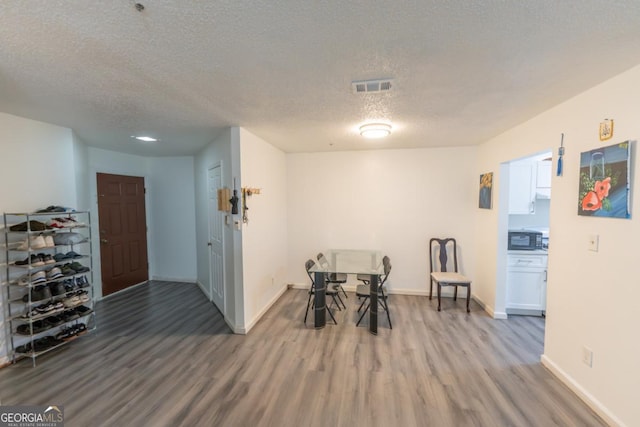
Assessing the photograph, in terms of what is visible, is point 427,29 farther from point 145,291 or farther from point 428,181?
point 145,291

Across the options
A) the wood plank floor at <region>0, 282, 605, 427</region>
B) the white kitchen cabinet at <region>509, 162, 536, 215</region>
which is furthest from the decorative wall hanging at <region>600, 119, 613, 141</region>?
the wood plank floor at <region>0, 282, 605, 427</region>

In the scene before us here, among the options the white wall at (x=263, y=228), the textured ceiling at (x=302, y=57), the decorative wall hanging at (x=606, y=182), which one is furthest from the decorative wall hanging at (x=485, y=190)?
the white wall at (x=263, y=228)

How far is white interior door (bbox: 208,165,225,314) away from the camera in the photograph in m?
3.51

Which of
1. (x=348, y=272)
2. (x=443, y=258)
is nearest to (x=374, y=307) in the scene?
(x=348, y=272)

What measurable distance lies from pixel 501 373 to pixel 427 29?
2800 millimetres

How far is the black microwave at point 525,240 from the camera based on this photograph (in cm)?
339

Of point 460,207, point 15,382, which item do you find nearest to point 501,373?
point 460,207

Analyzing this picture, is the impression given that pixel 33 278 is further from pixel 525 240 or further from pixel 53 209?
pixel 525 240

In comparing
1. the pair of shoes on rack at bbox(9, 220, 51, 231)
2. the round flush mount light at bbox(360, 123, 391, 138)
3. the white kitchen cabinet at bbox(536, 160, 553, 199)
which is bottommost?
the pair of shoes on rack at bbox(9, 220, 51, 231)

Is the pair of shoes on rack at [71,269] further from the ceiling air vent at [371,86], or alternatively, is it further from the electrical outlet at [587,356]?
the electrical outlet at [587,356]

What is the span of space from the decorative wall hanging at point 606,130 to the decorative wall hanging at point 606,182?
0.08 m

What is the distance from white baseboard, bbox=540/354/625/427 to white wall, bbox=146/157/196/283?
17.0 feet

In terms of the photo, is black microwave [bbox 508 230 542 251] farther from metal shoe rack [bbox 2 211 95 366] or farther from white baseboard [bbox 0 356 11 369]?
white baseboard [bbox 0 356 11 369]

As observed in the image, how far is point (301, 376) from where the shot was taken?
2334 millimetres
